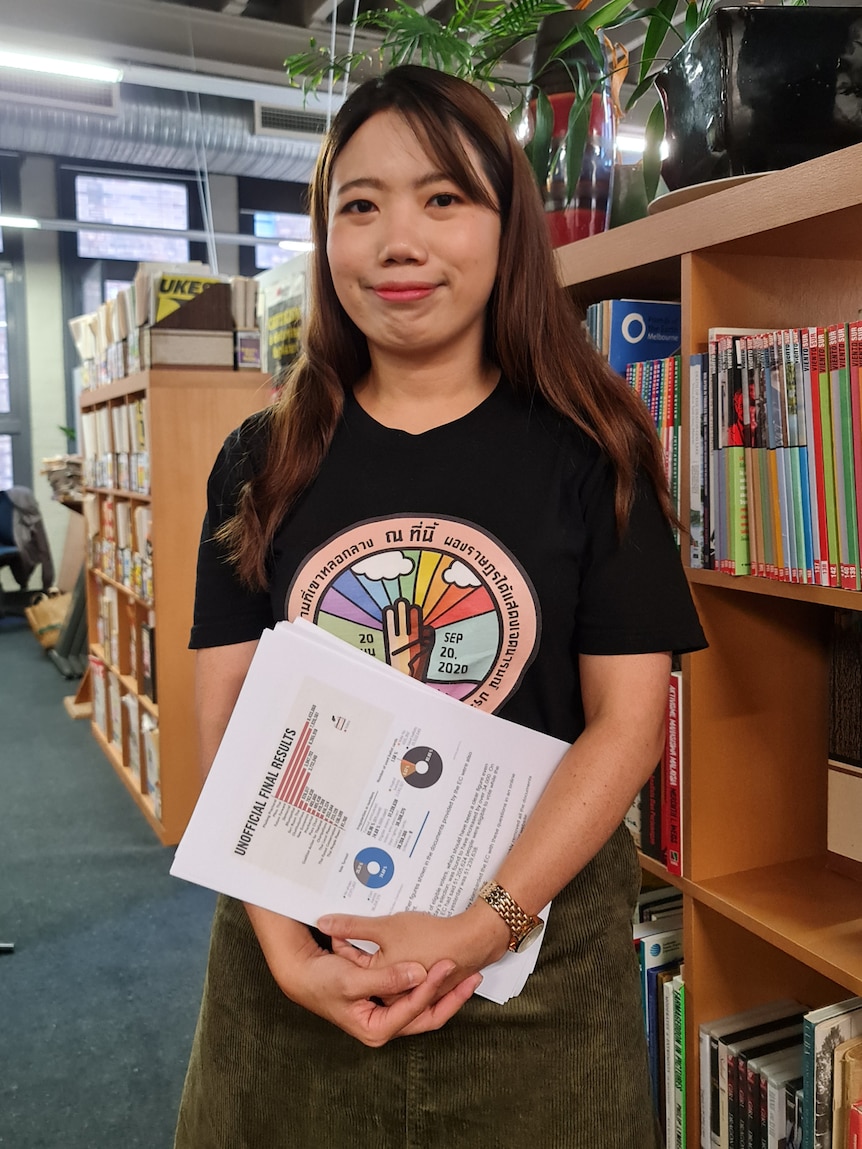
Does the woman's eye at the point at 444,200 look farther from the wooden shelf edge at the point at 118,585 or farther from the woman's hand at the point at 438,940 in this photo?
the wooden shelf edge at the point at 118,585

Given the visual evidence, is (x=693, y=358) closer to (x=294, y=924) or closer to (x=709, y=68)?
(x=709, y=68)

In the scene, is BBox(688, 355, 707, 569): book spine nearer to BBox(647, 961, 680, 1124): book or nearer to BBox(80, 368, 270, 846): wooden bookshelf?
BBox(647, 961, 680, 1124): book

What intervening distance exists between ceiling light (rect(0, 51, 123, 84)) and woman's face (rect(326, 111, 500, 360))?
4282 millimetres

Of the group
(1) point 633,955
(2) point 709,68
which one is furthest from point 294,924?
(2) point 709,68

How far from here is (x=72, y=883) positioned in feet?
9.96

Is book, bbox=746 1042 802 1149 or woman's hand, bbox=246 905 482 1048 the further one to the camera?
book, bbox=746 1042 802 1149

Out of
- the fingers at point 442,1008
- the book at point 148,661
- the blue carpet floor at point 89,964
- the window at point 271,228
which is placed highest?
the window at point 271,228

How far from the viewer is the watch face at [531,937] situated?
0.93m

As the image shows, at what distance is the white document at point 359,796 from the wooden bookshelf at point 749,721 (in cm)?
41

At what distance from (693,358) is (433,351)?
0.40 m

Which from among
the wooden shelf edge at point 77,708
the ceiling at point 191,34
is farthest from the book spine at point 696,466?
the wooden shelf edge at point 77,708

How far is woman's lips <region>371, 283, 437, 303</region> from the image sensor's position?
930 mm

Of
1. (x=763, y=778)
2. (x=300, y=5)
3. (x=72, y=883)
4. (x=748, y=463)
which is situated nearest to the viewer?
(x=748, y=463)

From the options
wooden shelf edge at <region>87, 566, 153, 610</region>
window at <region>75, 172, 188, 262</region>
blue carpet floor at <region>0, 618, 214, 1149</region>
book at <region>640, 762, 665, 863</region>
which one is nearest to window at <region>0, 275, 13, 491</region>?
window at <region>75, 172, 188, 262</region>
